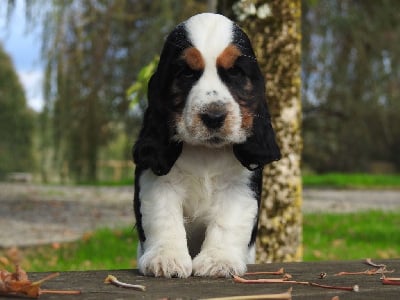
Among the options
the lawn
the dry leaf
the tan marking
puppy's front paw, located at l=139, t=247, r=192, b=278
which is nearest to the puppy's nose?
the tan marking

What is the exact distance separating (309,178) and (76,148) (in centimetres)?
937

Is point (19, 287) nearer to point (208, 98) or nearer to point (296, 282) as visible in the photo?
point (208, 98)

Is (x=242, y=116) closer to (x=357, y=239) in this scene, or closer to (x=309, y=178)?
(x=357, y=239)

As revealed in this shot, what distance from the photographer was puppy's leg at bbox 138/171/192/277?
2992 millimetres

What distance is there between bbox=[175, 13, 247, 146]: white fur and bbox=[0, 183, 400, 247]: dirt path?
22.0 feet

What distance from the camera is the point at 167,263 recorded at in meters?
2.98

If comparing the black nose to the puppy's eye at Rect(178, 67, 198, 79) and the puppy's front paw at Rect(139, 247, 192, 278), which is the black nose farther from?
the puppy's front paw at Rect(139, 247, 192, 278)

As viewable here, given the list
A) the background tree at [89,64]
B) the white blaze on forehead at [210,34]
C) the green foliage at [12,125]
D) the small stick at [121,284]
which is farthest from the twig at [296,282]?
the green foliage at [12,125]

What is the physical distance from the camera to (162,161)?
3053 mm

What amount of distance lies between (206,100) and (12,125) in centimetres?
2506

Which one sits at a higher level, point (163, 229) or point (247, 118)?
point (247, 118)

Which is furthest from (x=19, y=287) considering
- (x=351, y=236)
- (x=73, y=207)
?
(x=73, y=207)

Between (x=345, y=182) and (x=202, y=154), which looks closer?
(x=202, y=154)

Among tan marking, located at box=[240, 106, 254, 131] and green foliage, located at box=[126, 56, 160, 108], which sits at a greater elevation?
green foliage, located at box=[126, 56, 160, 108]
